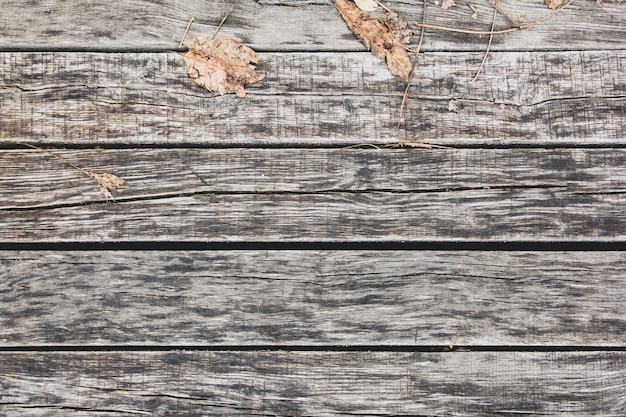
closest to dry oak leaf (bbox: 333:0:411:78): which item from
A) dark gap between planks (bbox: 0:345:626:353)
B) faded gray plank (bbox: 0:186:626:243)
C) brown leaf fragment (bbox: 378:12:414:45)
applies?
brown leaf fragment (bbox: 378:12:414:45)

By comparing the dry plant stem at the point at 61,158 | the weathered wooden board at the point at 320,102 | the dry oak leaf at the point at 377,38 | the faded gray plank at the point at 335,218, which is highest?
the dry oak leaf at the point at 377,38

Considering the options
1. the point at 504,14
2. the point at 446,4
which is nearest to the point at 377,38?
the point at 446,4

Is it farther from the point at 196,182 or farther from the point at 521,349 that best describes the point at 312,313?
the point at 521,349

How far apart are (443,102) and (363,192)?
1.38ft

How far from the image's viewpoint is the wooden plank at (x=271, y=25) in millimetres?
1767

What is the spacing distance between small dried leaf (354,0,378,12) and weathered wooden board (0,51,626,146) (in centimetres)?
16

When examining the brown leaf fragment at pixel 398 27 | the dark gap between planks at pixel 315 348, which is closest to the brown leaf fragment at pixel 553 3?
the brown leaf fragment at pixel 398 27

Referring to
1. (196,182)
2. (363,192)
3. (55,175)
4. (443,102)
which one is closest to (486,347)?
(363,192)

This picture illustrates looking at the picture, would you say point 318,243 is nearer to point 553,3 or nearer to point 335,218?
point 335,218

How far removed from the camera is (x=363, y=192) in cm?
172

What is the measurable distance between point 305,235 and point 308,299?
0.21m

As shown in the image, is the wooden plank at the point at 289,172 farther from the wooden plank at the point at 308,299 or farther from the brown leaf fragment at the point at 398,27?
the brown leaf fragment at the point at 398,27

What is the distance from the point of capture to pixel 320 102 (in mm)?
1753

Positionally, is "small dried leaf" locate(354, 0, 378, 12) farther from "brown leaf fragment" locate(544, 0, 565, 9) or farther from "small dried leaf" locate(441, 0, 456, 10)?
"brown leaf fragment" locate(544, 0, 565, 9)
